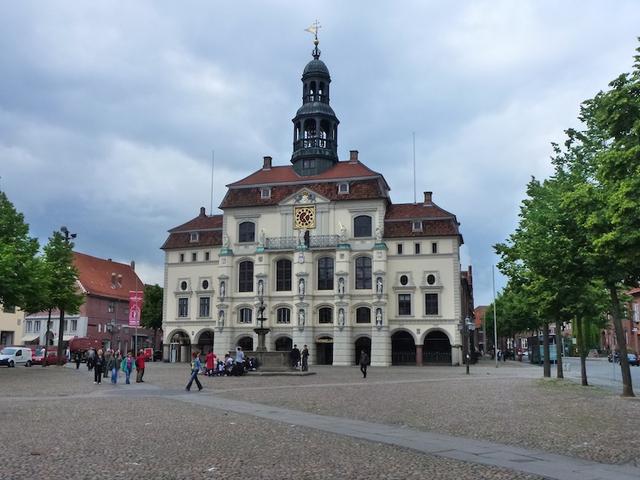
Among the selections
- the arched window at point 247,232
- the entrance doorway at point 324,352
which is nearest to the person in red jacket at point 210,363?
the entrance doorway at point 324,352

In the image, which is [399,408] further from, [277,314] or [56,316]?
[56,316]

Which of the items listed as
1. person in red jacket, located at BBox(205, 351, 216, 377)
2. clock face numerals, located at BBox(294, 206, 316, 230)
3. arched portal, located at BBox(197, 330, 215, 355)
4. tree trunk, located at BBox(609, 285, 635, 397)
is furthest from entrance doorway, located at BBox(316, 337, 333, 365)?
tree trunk, located at BBox(609, 285, 635, 397)

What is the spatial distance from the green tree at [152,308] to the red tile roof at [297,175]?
75.4 ft

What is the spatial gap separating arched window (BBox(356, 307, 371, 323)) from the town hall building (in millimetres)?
98

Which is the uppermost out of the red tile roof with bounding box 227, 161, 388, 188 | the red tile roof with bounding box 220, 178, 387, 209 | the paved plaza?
the red tile roof with bounding box 227, 161, 388, 188

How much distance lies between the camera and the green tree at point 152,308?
86.9m

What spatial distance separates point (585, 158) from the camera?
97.8ft

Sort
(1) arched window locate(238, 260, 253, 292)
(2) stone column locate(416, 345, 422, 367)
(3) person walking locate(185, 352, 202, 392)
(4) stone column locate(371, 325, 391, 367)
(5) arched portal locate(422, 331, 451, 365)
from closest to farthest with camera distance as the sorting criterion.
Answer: (3) person walking locate(185, 352, 202, 392) → (4) stone column locate(371, 325, 391, 367) → (2) stone column locate(416, 345, 422, 367) → (5) arched portal locate(422, 331, 451, 365) → (1) arched window locate(238, 260, 253, 292)

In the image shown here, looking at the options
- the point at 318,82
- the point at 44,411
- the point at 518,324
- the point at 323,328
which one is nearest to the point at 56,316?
the point at 323,328

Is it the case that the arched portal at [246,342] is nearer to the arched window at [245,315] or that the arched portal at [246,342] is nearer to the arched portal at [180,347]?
the arched window at [245,315]

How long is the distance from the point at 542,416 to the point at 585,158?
15991mm

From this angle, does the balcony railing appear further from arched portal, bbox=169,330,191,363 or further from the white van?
the white van

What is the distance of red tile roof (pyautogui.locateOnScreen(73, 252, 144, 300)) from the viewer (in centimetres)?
8794

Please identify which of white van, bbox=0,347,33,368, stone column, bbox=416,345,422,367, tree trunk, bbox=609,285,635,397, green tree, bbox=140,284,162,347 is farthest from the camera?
green tree, bbox=140,284,162,347
